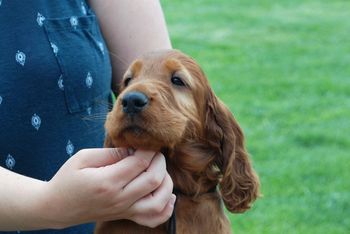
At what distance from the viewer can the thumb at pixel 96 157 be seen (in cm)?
203

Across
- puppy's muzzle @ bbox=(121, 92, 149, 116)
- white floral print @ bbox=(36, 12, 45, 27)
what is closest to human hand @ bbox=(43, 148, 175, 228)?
puppy's muzzle @ bbox=(121, 92, 149, 116)

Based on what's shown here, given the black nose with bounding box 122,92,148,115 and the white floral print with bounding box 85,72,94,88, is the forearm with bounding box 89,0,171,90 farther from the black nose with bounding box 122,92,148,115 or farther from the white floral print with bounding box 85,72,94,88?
the black nose with bounding box 122,92,148,115

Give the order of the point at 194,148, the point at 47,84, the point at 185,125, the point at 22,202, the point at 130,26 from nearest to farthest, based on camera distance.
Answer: the point at 22,202 → the point at 185,125 → the point at 194,148 → the point at 47,84 → the point at 130,26

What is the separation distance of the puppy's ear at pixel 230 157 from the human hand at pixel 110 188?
0.32 meters

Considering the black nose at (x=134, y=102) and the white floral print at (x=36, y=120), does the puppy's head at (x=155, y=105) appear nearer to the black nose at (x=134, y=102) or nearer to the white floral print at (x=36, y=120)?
the black nose at (x=134, y=102)

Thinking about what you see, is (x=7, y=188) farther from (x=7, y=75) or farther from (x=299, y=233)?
(x=299, y=233)

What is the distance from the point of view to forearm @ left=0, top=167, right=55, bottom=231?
6.86 feet

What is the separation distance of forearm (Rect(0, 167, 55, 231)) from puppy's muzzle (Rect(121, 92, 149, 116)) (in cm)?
32

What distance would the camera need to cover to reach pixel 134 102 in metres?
2.03

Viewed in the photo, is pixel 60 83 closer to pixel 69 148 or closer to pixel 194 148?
pixel 69 148

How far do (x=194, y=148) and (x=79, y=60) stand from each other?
1.61 ft

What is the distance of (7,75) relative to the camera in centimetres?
240

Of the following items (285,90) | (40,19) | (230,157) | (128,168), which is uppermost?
(40,19)

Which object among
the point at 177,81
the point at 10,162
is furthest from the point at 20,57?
the point at 177,81
